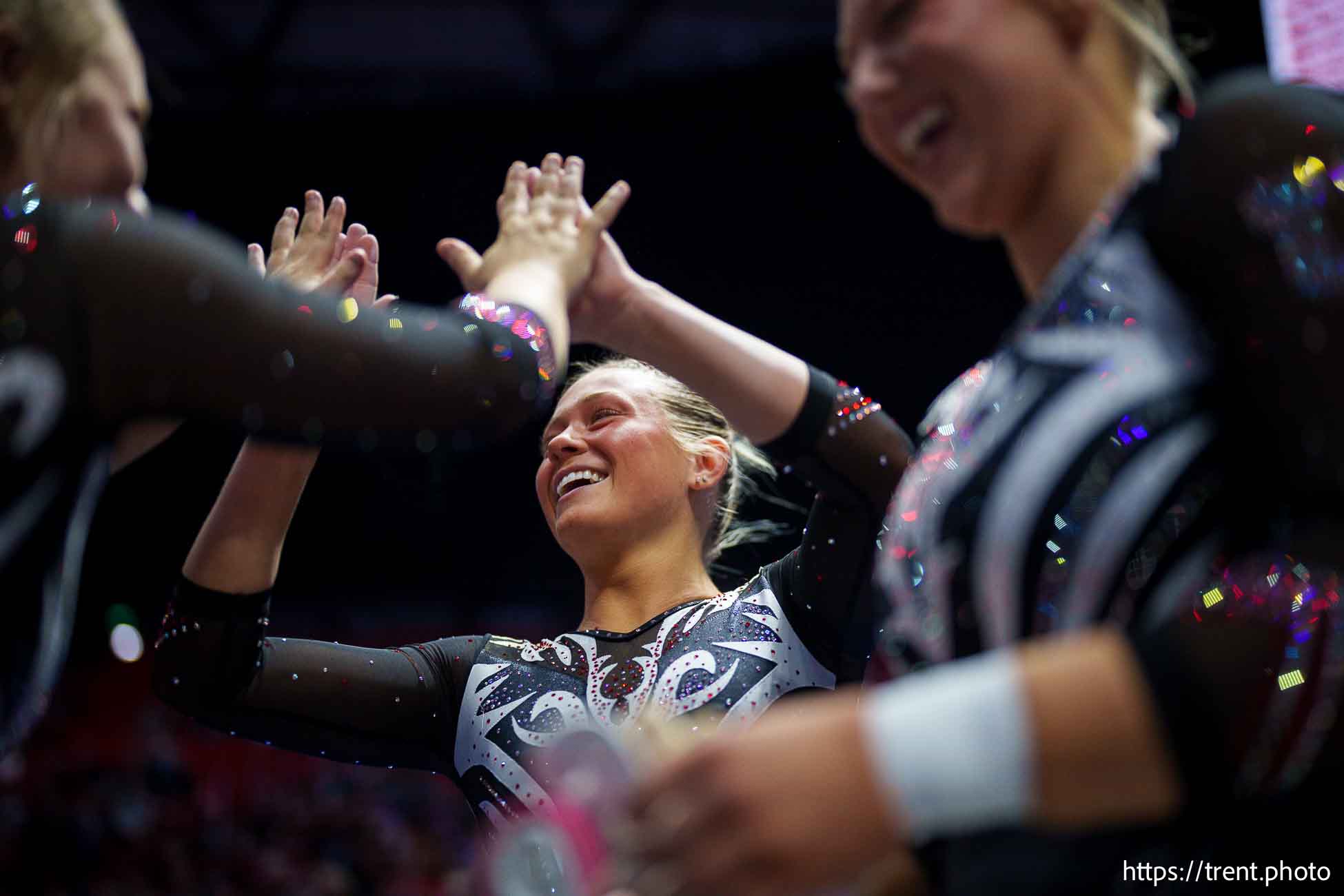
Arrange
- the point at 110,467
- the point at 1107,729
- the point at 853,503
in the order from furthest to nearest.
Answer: the point at 853,503
the point at 110,467
the point at 1107,729

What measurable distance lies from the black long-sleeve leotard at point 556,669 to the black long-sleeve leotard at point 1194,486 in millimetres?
523

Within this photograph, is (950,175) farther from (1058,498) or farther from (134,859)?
(134,859)

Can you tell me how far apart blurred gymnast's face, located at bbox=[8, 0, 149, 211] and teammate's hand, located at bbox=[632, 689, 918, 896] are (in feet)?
1.72

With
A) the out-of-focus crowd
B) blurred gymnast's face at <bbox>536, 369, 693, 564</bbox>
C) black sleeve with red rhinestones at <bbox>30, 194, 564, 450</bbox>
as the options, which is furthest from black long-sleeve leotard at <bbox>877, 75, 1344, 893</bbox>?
the out-of-focus crowd

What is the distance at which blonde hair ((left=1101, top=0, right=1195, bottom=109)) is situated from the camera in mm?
739

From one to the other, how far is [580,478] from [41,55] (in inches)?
32.9

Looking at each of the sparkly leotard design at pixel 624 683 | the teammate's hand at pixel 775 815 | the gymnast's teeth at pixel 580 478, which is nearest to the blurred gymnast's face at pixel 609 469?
the gymnast's teeth at pixel 580 478

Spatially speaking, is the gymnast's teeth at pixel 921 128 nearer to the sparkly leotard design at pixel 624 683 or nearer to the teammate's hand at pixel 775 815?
the teammate's hand at pixel 775 815

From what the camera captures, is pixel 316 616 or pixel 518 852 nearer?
pixel 518 852

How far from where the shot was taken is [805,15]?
5121 mm

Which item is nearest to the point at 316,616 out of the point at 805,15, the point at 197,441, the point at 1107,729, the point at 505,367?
the point at 197,441

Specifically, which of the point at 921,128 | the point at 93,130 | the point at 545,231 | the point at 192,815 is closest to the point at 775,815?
the point at 921,128

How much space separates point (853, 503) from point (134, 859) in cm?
456

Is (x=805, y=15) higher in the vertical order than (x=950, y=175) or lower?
lower
